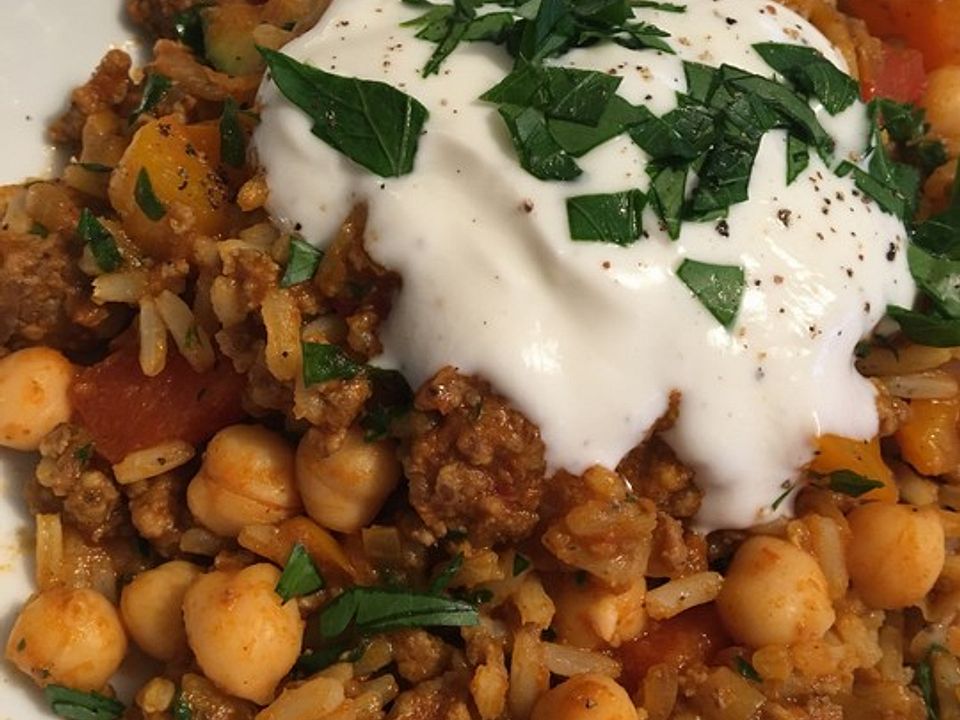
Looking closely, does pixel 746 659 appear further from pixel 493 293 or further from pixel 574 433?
pixel 493 293

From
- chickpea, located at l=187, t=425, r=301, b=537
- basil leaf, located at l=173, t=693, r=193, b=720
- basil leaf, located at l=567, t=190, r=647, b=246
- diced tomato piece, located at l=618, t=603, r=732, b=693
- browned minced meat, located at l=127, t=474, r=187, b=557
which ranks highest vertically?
basil leaf, located at l=567, t=190, r=647, b=246

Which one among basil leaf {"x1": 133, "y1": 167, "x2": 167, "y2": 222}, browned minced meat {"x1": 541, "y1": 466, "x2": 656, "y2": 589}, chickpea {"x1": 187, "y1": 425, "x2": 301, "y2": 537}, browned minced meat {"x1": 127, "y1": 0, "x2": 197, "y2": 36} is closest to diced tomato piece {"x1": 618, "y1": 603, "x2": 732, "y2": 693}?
browned minced meat {"x1": 541, "y1": 466, "x2": 656, "y2": 589}

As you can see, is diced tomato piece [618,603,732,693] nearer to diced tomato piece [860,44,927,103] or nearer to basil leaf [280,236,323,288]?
basil leaf [280,236,323,288]

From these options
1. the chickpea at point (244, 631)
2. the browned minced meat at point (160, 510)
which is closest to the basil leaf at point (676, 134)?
the chickpea at point (244, 631)

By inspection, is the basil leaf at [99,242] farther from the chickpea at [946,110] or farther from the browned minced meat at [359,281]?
the chickpea at [946,110]

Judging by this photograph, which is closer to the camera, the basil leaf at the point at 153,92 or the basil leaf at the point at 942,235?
the basil leaf at the point at 942,235

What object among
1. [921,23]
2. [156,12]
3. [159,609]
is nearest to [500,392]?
[159,609]
